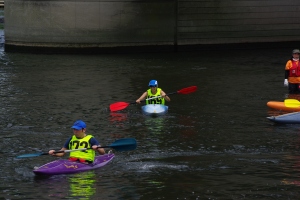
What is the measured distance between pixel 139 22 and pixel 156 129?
72.5ft

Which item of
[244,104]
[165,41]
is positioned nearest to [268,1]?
[165,41]

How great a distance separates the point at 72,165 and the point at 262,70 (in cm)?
2157

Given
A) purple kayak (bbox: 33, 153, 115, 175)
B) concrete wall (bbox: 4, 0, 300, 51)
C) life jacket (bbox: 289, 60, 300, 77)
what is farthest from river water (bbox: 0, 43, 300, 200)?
concrete wall (bbox: 4, 0, 300, 51)

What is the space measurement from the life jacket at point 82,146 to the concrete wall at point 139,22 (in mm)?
25884

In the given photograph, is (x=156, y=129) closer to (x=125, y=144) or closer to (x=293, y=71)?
(x=125, y=144)

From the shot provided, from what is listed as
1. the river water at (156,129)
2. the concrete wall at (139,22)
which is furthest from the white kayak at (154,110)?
the concrete wall at (139,22)

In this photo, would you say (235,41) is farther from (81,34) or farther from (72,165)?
(72,165)

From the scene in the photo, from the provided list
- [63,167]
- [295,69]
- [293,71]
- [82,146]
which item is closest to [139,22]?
[293,71]

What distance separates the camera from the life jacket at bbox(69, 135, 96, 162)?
15.8 metres

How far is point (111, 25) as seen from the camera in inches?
1645

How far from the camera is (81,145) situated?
1581 cm

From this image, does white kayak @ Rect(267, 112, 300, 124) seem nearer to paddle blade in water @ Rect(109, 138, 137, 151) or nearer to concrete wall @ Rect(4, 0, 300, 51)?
paddle blade in water @ Rect(109, 138, 137, 151)

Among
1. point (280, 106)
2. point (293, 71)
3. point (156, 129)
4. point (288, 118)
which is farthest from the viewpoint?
point (293, 71)

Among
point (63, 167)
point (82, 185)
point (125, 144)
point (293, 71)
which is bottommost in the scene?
point (82, 185)
